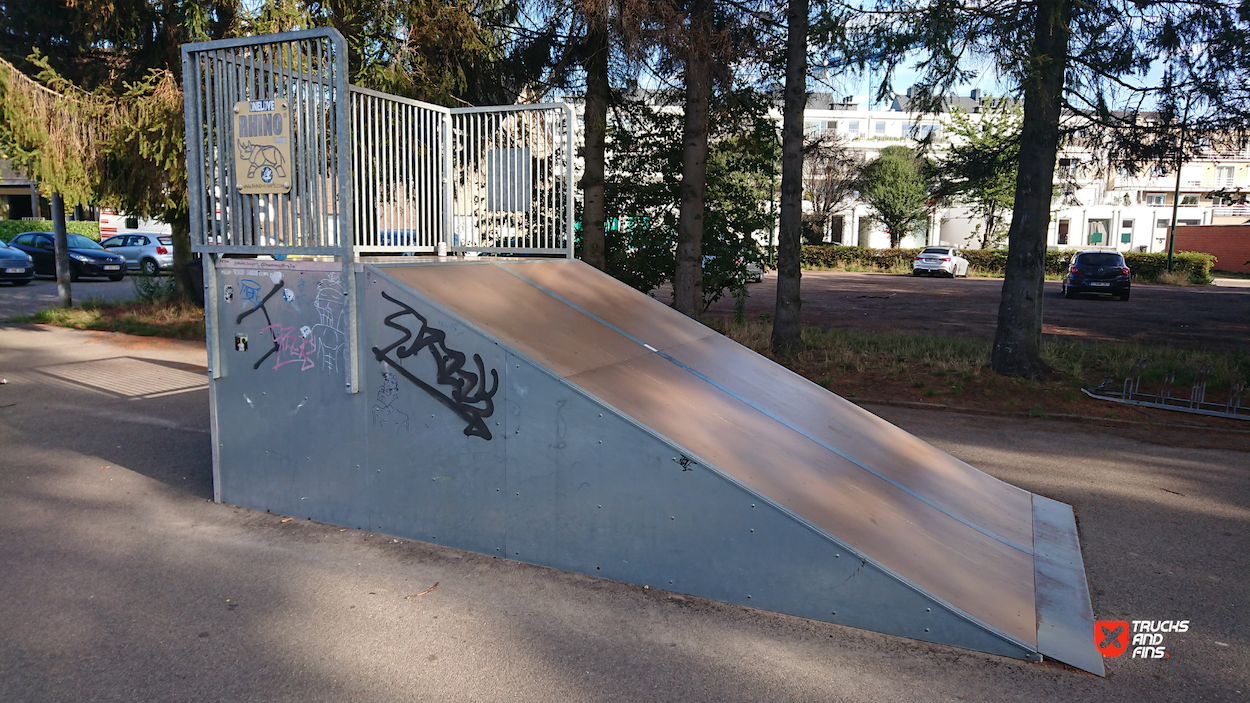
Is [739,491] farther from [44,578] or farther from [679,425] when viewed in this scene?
[44,578]

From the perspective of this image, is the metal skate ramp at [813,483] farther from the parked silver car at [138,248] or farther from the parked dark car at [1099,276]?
the parked silver car at [138,248]

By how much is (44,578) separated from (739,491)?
3.92 meters

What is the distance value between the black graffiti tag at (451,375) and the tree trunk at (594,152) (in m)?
8.01

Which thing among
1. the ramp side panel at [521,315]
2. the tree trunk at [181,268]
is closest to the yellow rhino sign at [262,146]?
the ramp side panel at [521,315]

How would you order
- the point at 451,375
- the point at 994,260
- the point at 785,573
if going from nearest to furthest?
the point at 785,573
the point at 451,375
the point at 994,260

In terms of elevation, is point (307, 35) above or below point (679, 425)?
above

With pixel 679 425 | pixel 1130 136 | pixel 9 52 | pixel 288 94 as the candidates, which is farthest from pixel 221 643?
pixel 9 52

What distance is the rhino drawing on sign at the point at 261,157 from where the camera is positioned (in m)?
5.45

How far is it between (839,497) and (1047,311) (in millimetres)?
20892

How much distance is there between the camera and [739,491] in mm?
4281

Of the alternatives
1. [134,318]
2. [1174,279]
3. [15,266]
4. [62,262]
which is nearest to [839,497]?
[134,318]

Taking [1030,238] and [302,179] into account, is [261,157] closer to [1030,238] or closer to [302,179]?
[302,179]

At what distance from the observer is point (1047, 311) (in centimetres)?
2258
